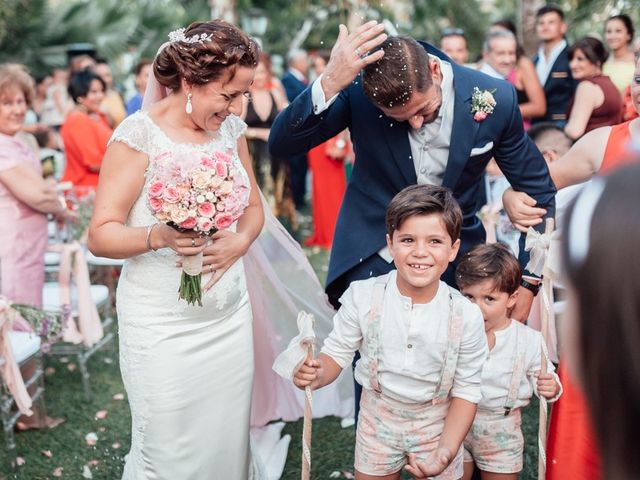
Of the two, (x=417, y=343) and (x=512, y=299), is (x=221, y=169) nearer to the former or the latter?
(x=417, y=343)

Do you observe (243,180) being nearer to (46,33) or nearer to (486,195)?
(486,195)

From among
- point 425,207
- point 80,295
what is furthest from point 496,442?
point 80,295

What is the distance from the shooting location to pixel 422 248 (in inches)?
124

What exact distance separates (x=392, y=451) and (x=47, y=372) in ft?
13.5

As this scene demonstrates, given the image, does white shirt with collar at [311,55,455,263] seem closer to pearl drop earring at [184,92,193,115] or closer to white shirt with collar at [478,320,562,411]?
pearl drop earring at [184,92,193,115]

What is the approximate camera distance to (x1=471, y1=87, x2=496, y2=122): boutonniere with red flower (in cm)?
352

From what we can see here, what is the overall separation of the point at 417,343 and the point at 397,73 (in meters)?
1.15

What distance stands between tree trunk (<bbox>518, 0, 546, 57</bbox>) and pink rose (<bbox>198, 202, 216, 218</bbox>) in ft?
35.2

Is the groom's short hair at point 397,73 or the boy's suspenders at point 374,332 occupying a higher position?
the groom's short hair at point 397,73

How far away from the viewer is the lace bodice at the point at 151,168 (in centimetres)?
330

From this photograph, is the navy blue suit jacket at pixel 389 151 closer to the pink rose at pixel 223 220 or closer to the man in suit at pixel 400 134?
the man in suit at pixel 400 134

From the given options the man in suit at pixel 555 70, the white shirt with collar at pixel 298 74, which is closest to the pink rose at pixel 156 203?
the man in suit at pixel 555 70

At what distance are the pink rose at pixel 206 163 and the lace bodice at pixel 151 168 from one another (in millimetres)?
80

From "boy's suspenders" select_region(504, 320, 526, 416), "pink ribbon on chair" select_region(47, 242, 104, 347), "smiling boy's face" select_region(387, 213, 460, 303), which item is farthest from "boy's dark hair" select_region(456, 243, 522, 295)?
"pink ribbon on chair" select_region(47, 242, 104, 347)
